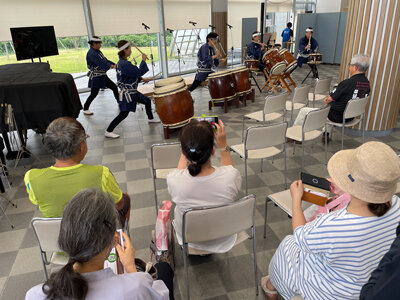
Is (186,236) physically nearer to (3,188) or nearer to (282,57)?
(3,188)

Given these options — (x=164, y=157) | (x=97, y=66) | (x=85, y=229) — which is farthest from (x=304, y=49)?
(x=85, y=229)

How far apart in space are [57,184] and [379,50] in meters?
4.42

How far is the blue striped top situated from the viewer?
119 cm

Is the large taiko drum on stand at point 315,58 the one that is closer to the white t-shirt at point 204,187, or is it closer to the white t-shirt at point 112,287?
the white t-shirt at point 204,187

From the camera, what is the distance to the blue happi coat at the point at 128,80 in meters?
4.54

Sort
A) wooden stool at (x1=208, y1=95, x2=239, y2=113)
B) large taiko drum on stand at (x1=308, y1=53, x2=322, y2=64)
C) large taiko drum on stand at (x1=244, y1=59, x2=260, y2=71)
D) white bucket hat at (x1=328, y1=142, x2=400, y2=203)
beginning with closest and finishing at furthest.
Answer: white bucket hat at (x1=328, y1=142, x2=400, y2=203)
wooden stool at (x1=208, y1=95, x2=239, y2=113)
large taiko drum on stand at (x1=244, y1=59, x2=260, y2=71)
large taiko drum on stand at (x1=308, y1=53, x2=322, y2=64)

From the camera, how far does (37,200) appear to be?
1.72m

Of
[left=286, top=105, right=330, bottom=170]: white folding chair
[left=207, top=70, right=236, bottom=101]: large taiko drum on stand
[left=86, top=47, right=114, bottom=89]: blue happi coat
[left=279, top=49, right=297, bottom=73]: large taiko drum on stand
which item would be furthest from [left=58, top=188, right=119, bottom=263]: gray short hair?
[left=279, top=49, right=297, bottom=73]: large taiko drum on stand

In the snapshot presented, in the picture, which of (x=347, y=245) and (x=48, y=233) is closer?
(x=347, y=245)

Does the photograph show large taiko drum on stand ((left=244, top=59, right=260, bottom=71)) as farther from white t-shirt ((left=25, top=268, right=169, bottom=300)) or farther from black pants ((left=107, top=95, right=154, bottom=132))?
white t-shirt ((left=25, top=268, right=169, bottom=300))

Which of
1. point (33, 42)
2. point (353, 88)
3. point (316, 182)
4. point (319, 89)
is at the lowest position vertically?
point (319, 89)

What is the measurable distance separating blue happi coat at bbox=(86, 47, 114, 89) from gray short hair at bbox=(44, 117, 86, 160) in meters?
4.12

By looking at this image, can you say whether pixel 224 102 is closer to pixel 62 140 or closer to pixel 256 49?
pixel 256 49

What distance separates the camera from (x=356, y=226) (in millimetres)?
1182
